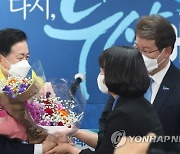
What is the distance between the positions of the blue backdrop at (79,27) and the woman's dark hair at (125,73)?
54.3 inches

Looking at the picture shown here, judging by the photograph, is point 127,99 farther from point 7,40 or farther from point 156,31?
point 7,40

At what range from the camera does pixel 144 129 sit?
4.36 feet

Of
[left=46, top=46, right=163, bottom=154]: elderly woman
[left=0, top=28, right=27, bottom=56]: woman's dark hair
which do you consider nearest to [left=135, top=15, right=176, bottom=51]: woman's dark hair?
[left=46, top=46, right=163, bottom=154]: elderly woman

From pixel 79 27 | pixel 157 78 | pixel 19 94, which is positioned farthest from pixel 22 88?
pixel 79 27

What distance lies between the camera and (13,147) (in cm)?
165

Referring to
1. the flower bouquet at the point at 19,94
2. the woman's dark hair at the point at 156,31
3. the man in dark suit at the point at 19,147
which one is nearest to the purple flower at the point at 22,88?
the flower bouquet at the point at 19,94

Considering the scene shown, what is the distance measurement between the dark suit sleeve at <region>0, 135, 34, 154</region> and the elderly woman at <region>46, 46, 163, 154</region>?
40 centimetres

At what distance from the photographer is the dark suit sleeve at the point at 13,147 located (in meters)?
1.64

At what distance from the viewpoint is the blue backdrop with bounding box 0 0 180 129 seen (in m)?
2.77

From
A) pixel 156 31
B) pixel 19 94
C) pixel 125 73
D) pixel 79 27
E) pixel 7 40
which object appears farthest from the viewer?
pixel 79 27

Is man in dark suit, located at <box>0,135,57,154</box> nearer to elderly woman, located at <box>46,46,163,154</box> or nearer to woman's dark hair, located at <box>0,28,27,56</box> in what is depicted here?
elderly woman, located at <box>46,46,163,154</box>

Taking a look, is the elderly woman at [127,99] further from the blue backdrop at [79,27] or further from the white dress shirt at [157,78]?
the blue backdrop at [79,27]

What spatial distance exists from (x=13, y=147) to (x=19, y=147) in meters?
0.03

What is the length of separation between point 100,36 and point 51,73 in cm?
46
